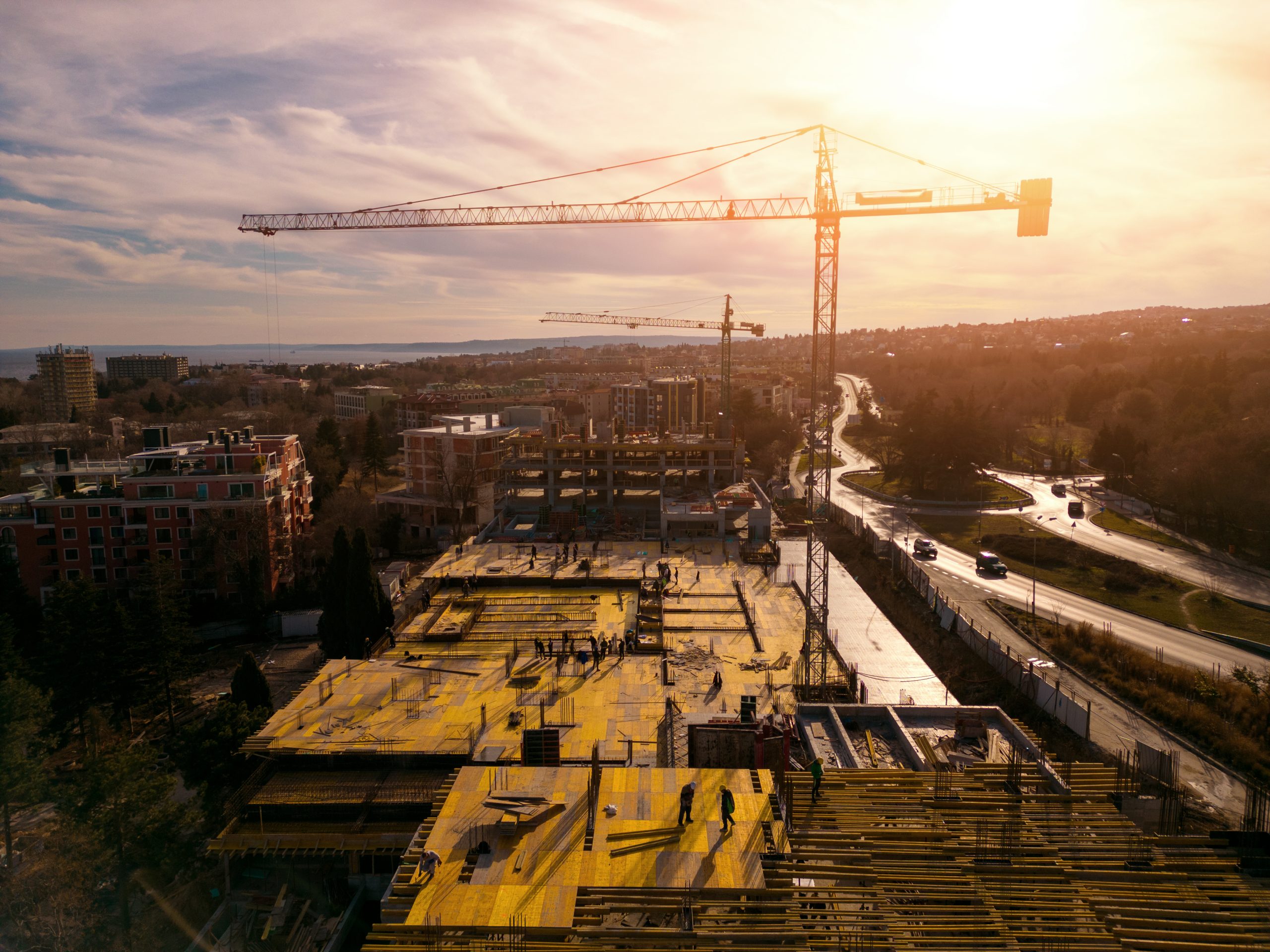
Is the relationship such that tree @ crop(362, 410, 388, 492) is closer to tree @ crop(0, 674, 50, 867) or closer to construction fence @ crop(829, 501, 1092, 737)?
construction fence @ crop(829, 501, 1092, 737)

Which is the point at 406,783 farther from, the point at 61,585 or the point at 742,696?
the point at 61,585

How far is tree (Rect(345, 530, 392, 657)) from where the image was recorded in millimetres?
27578

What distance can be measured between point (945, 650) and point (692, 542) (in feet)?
36.1

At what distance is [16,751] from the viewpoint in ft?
59.2

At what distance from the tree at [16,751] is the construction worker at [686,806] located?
1530 cm

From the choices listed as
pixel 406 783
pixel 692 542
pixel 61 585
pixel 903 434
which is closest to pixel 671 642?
pixel 406 783

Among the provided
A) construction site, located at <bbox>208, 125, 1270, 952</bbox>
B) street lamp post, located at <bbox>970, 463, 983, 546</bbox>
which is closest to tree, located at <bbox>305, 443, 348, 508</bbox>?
construction site, located at <bbox>208, 125, 1270, 952</bbox>

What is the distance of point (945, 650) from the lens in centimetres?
2938

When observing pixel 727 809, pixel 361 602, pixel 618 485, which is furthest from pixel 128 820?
pixel 618 485

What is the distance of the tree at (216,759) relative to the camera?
1797 cm

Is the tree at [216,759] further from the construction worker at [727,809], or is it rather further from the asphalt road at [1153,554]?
the asphalt road at [1153,554]

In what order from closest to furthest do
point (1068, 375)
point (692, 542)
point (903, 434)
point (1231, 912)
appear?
point (1231, 912) → point (692, 542) → point (903, 434) → point (1068, 375)

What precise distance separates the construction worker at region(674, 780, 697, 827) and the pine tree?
19.1 m

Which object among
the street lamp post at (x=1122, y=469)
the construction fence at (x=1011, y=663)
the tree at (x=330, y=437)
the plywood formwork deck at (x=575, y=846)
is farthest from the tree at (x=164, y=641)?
the street lamp post at (x=1122, y=469)
